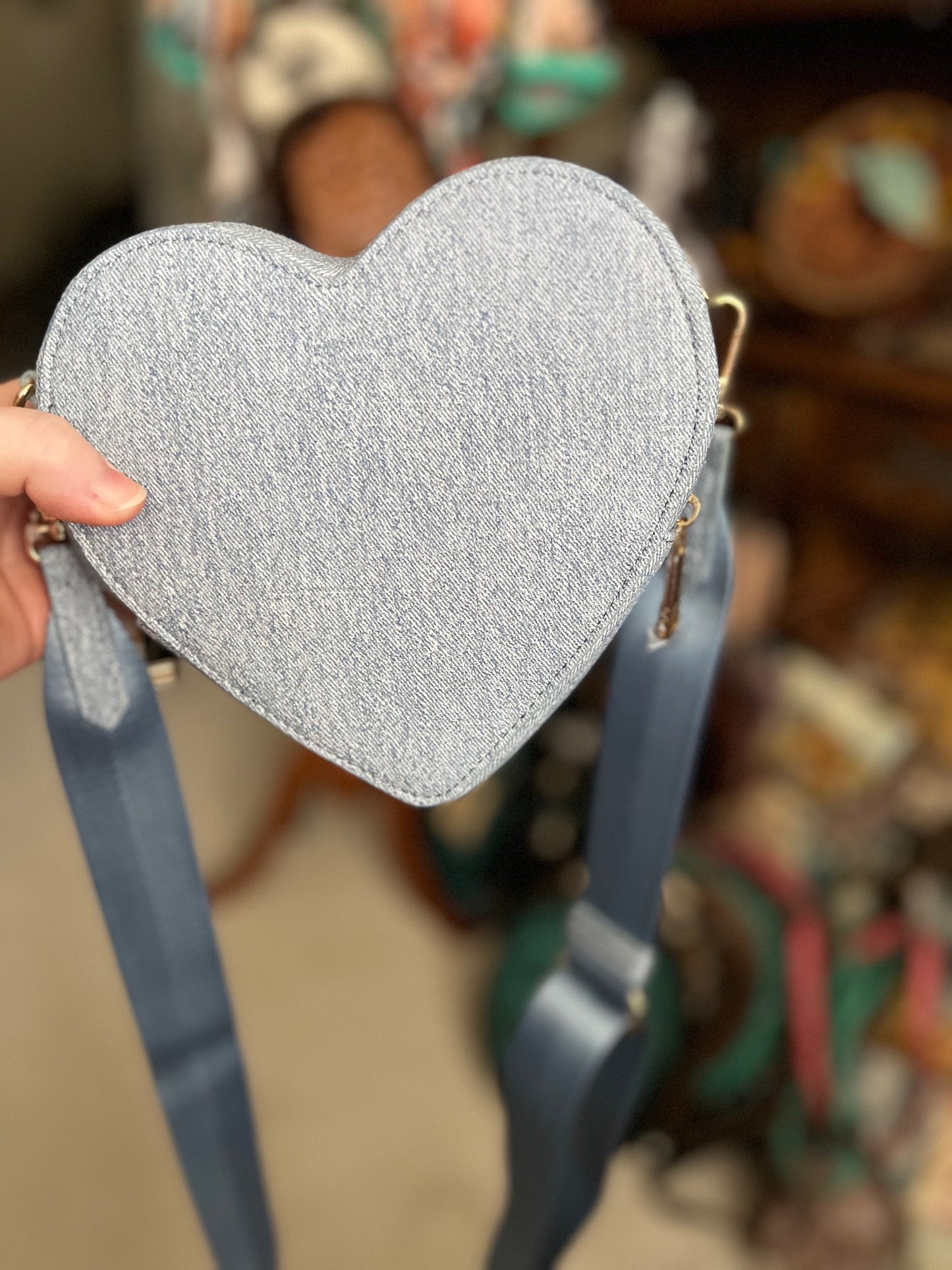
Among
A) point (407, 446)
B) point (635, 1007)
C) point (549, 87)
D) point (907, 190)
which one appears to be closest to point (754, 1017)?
point (635, 1007)

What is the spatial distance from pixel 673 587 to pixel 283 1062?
0.74 m

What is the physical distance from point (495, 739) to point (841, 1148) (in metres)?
0.74

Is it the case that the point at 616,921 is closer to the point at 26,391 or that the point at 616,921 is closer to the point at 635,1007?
the point at 635,1007

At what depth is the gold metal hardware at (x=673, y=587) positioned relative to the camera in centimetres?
34

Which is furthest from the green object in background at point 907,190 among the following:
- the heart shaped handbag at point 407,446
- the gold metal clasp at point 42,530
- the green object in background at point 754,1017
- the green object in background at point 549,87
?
the gold metal clasp at point 42,530

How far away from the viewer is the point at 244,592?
310 mm

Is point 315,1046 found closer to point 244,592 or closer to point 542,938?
Answer: point 542,938

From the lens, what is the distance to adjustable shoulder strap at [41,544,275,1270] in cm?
35

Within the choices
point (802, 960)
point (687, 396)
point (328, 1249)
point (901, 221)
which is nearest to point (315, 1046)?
point (328, 1249)

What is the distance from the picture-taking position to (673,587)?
14.0 inches

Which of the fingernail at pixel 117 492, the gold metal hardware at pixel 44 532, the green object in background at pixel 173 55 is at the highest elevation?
the green object in background at pixel 173 55

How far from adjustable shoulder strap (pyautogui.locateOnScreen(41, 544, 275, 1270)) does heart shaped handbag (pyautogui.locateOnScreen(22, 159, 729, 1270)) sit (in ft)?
0.13

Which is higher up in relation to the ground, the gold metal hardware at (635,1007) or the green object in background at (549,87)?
the green object in background at (549,87)

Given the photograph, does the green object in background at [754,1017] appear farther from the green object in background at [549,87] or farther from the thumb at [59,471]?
the green object in background at [549,87]
